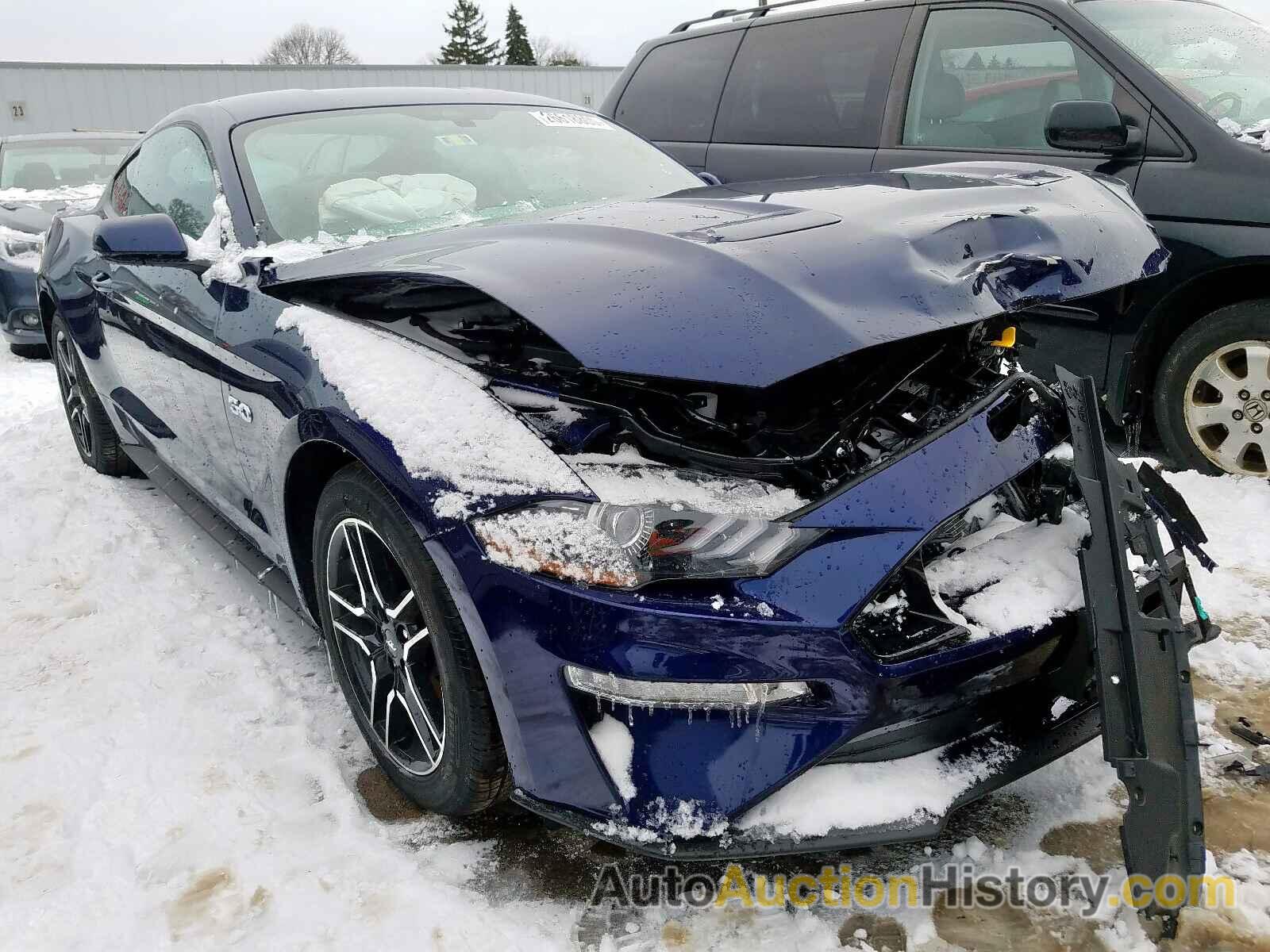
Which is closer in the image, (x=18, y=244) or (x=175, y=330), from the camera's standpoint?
(x=175, y=330)

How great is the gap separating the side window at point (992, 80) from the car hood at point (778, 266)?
1565 millimetres

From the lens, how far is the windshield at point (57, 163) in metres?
8.03

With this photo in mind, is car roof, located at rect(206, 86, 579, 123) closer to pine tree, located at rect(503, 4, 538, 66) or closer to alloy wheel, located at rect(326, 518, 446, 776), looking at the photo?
alloy wheel, located at rect(326, 518, 446, 776)

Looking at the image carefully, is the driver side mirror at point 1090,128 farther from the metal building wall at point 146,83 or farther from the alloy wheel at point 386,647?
the metal building wall at point 146,83

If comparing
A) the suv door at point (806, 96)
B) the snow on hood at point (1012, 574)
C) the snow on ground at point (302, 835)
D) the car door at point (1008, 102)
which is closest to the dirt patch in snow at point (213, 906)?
the snow on ground at point (302, 835)

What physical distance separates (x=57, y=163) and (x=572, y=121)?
6953 mm

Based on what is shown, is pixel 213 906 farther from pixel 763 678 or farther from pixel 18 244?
pixel 18 244

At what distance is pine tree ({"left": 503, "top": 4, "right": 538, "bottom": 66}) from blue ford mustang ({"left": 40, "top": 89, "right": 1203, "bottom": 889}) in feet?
188

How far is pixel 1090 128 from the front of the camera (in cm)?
324

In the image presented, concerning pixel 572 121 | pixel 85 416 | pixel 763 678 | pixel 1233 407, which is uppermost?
pixel 572 121

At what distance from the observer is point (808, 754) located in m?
1.49

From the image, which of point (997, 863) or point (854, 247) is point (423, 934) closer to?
point (997, 863)

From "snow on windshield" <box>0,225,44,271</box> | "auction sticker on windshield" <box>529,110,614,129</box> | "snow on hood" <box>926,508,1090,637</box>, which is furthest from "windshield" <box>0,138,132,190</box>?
"snow on hood" <box>926,508,1090,637</box>

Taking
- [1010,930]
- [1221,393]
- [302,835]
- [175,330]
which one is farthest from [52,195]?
[1010,930]
